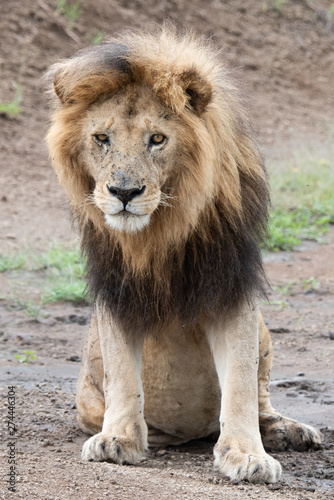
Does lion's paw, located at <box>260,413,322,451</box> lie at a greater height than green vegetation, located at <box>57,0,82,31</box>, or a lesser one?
lesser

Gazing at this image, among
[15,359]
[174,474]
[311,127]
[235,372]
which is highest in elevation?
[311,127]

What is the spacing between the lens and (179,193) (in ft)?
11.1

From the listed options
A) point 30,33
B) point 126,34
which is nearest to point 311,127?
point 30,33

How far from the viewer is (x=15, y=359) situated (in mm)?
5418

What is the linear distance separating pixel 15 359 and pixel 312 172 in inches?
220

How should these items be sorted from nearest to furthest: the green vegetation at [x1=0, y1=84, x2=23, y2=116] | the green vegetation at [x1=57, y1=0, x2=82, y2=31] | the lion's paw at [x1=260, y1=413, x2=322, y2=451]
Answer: the lion's paw at [x1=260, y1=413, x2=322, y2=451]
the green vegetation at [x1=0, y1=84, x2=23, y2=116]
the green vegetation at [x1=57, y1=0, x2=82, y2=31]

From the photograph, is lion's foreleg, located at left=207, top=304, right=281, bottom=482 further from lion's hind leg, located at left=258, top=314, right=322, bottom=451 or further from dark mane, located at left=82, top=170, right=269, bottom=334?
lion's hind leg, located at left=258, top=314, right=322, bottom=451

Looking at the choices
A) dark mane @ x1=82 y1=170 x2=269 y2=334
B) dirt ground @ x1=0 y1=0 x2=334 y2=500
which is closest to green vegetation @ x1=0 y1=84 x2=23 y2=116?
dirt ground @ x1=0 y1=0 x2=334 y2=500

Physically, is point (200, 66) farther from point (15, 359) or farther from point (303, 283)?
point (303, 283)

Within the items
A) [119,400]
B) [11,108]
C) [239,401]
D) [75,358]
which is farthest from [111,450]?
[11,108]

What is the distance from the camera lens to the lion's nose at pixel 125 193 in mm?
3117

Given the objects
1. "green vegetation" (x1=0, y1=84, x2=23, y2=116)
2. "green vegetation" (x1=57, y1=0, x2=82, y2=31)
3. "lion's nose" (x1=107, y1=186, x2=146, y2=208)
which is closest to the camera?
"lion's nose" (x1=107, y1=186, x2=146, y2=208)

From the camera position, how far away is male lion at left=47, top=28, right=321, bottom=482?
3.28 metres

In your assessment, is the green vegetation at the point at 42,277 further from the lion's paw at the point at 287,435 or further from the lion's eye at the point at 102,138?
the lion's eye at the point at 102,138
